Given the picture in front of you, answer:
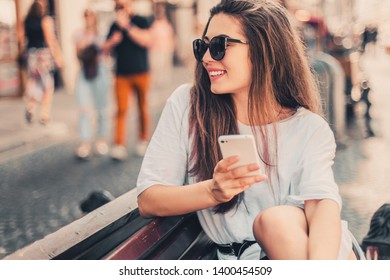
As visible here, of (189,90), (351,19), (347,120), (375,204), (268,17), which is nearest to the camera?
(268,17)

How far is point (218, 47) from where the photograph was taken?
6.27ft

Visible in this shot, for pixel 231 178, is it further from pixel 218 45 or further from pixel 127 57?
pixel 127 57

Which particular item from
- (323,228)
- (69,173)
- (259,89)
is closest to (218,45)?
(259,89)

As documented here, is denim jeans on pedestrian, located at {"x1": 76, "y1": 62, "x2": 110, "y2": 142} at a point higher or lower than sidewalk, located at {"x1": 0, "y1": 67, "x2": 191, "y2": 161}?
higher

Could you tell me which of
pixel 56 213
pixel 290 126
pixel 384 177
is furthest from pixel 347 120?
pixel 290 126

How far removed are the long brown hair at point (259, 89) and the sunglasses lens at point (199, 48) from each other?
0.19ft

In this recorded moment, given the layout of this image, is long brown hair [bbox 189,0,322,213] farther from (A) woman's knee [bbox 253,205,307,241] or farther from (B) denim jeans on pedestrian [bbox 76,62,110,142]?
(B) denim jeans on pedestrian [bbox 76,62,110,142]

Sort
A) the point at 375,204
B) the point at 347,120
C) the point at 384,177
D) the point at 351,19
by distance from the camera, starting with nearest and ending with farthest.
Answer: the point at 375,204
the point at 384,177
the point at 351,19
the point at 347,120

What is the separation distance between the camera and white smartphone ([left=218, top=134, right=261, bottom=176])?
5.08 ft

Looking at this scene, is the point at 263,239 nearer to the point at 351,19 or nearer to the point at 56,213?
the point at 56,213

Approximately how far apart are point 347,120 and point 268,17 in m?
6.04

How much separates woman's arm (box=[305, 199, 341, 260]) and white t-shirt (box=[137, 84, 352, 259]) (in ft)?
0.32

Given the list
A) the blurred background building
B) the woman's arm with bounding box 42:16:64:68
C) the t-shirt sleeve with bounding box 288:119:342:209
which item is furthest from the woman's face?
the woman's arm with bounding box 42:16:64:68
